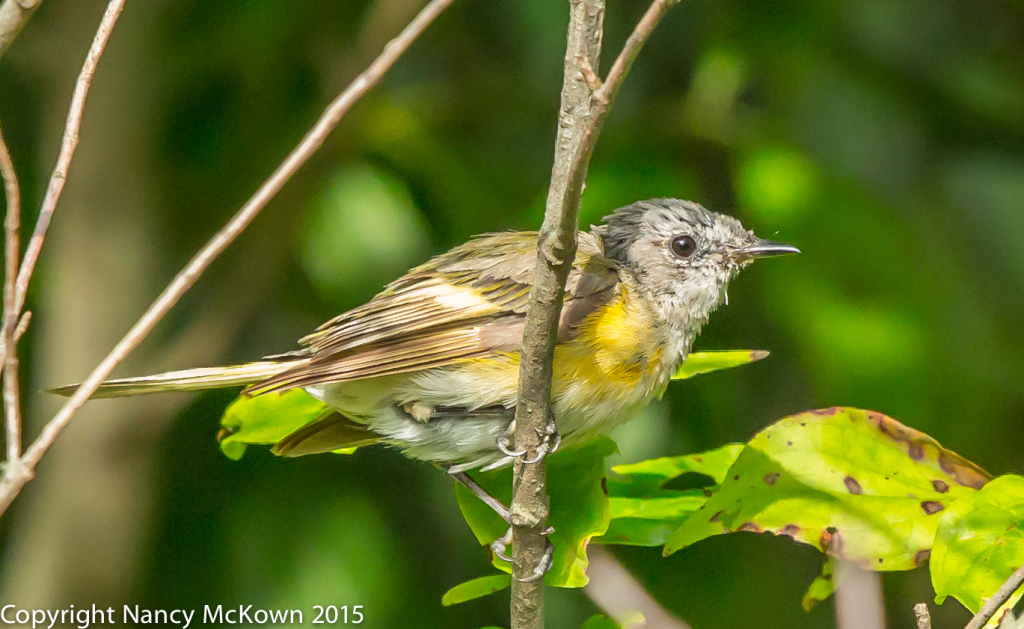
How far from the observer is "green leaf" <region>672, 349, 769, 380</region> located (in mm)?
1798

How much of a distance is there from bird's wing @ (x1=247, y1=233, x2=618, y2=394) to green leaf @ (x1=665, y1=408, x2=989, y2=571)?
0.48 m

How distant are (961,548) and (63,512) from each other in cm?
267

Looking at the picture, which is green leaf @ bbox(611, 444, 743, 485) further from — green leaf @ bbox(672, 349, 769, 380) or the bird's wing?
the bird's wing

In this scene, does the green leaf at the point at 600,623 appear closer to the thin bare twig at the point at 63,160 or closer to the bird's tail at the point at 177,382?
the bird's tail at the point at 177,382

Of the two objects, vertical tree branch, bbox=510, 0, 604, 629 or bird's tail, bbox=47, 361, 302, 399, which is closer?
vertical tree branch, bbox=510, 0, 604, 629

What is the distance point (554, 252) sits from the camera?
123 centimetres

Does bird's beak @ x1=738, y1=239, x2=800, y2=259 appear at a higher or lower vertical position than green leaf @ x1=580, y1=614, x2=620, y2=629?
higher

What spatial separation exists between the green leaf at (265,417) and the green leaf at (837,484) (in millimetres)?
773

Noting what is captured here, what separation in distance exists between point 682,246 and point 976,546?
38.9 inches

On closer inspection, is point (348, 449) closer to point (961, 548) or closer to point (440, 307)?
point (440, 307)

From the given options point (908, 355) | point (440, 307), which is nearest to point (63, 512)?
point (440, 307)

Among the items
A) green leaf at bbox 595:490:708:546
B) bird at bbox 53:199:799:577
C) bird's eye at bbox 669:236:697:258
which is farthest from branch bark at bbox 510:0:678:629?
bird's eye at bbox 669:236:697:258

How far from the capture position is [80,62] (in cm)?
321
